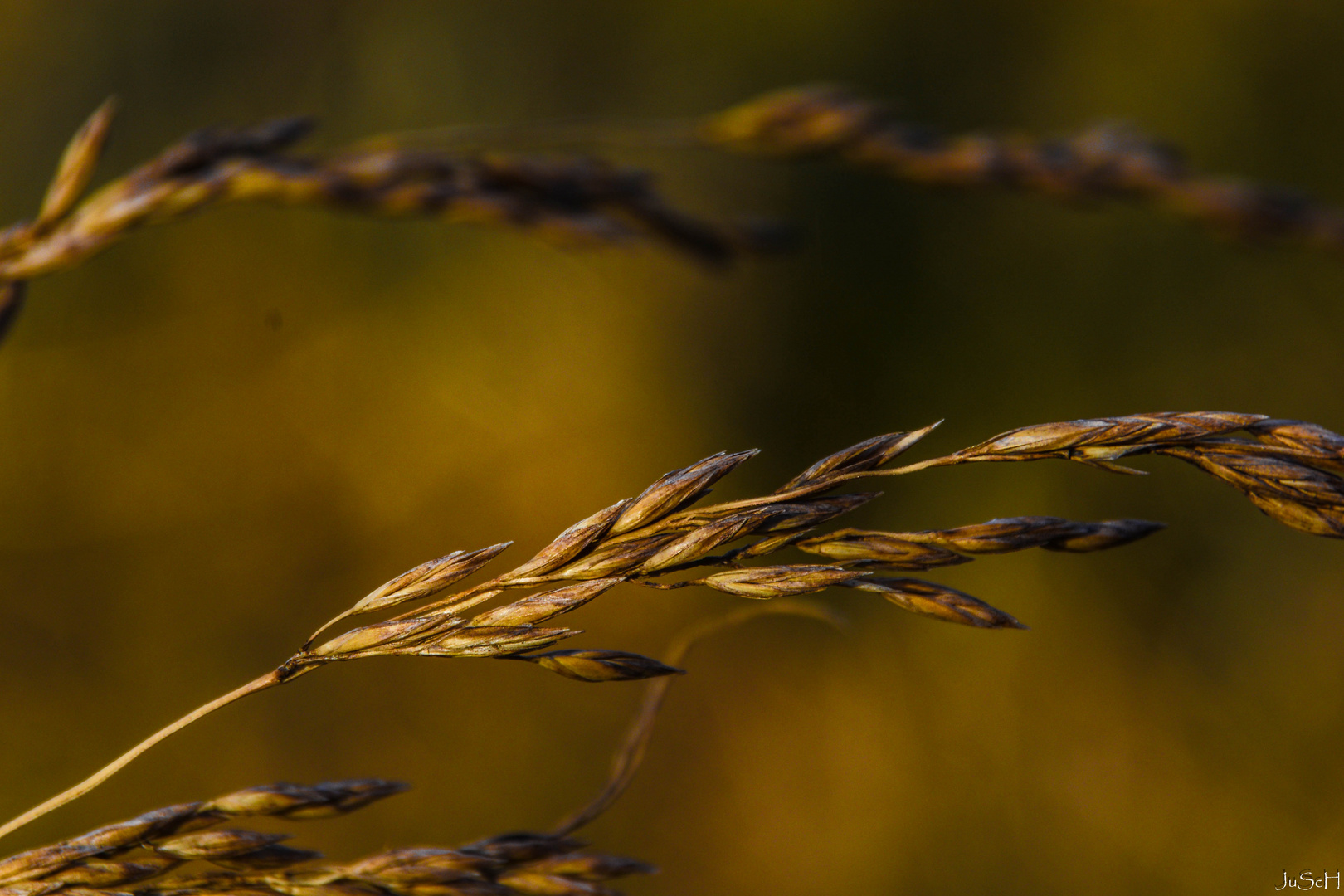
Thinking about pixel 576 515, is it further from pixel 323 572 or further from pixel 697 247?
pixel 697 247

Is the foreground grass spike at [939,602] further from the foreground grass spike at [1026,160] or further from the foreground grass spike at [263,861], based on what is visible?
the foreground grass spike at [1026,160]

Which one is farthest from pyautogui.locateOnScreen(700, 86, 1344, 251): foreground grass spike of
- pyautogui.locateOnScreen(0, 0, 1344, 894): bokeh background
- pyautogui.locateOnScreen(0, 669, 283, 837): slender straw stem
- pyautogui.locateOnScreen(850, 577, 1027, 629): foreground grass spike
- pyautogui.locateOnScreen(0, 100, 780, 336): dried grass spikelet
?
pyautogui.locateOnScreen(0, 669, 283, 837): slender straw stem

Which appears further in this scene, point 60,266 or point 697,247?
point 697,247

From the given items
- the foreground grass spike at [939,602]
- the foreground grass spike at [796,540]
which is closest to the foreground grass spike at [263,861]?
the foreground grass spike at [796,540]

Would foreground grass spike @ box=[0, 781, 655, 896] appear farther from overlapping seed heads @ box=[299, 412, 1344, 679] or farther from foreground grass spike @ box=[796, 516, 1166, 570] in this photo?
foreground grass spike @ box=[796, 516, 1166, 570]

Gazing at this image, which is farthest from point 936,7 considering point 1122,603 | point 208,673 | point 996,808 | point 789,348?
point 208,673

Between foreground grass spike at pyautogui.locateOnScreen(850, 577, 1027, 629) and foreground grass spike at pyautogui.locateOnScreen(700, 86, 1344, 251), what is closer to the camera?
foreground grass spike at pyautogui.locateOnScreen(850, 577, 1027, 629)
